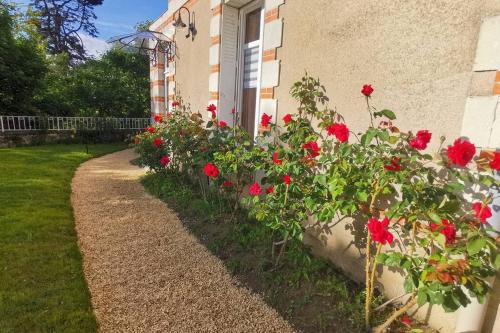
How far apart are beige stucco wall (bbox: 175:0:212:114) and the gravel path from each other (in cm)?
240

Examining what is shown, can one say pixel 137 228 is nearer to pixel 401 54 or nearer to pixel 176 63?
pixel 401 54

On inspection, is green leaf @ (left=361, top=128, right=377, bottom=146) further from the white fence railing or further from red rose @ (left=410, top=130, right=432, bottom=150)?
the white fence railing

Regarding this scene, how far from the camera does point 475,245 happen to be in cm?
145

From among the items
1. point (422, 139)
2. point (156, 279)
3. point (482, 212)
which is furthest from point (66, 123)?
point (482, 212)

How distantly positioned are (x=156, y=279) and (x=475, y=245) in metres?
2.55

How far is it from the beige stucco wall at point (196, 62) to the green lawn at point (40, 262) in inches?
119

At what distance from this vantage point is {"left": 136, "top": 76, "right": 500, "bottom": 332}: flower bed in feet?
5.07

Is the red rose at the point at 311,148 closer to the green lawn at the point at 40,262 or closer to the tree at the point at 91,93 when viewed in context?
the green lawn at the point at 40,262

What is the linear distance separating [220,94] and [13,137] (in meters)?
9.49

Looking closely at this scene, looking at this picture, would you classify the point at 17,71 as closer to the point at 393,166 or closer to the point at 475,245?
the point at 393,166

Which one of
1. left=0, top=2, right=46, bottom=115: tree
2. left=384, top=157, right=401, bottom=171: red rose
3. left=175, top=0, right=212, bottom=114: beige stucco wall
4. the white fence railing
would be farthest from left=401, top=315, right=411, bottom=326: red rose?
left=0, top=2, right=46, bottom=115: tree

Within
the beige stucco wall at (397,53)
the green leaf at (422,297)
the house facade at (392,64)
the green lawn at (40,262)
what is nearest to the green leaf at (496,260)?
the green leaf at (422,297)

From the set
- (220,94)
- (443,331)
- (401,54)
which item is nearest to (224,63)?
(220,94)

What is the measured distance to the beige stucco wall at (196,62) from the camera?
17.7 feet
